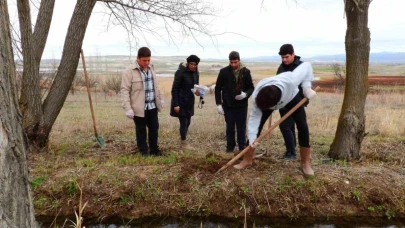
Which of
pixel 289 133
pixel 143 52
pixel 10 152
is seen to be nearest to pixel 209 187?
pixel 289 133

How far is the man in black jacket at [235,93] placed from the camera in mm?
5184

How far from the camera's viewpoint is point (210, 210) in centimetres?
430

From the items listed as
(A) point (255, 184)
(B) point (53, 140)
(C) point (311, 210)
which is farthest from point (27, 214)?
(B) point (53, 140)

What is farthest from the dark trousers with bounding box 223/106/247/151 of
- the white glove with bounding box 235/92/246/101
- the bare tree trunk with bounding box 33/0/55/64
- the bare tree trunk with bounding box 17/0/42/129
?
the bare tree trunk with bounding box 33/0/55/64

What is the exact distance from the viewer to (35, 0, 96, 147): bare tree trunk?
5391 millimetres

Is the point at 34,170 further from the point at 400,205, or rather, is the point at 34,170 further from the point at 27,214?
the point at 400,205

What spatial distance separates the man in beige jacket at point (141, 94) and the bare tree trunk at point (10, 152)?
2.89 meters

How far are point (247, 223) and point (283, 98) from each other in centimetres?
154

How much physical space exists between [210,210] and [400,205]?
7.75 feet

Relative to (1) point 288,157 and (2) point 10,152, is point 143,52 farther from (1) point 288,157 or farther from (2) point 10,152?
(2) point 10,152

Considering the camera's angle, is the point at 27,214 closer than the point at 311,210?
Yes

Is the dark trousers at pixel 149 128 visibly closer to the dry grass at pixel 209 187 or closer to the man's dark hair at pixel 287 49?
the dry grass at pixel 209 187

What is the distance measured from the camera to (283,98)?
400 centimetres

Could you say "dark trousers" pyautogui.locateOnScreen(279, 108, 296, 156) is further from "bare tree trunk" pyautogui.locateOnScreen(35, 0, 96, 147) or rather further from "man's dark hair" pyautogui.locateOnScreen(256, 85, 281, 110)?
"bare tree trunk" pyautogui.locateOnScreen(35, 0, 96, 147)
